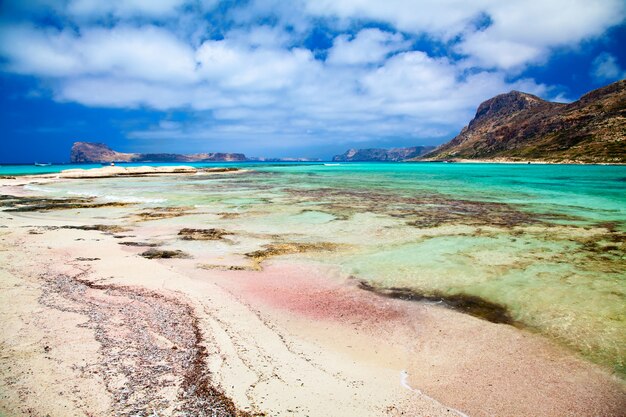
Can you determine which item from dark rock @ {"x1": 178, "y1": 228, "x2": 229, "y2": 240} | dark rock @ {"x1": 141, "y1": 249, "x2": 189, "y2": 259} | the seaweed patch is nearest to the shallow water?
the seaweed patch

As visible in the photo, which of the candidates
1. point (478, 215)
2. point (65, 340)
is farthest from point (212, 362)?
point (478, 215)

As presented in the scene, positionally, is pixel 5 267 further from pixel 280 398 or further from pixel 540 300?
pixel 540 300

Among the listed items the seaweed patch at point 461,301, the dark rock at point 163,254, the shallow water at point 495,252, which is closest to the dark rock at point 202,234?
the shallow water at point 495,252

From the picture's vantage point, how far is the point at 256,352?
566 cm

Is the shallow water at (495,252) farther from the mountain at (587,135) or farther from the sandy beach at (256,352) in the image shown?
the mountain at (587,135)

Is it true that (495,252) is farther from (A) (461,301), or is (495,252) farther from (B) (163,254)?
(B) (163,254)

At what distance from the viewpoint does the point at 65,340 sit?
217 inches

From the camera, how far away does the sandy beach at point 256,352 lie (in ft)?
14.5

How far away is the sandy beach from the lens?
441 centimetres

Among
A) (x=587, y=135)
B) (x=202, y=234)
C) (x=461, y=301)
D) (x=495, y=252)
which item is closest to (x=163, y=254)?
(x=202, y=234)

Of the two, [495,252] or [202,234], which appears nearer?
[495,252]

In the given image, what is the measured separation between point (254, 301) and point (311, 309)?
4.51ft

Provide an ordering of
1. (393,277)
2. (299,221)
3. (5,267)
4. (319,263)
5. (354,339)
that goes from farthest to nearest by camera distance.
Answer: (299,221) < (319,263) < (393,277) < (5,267) < (354,339)

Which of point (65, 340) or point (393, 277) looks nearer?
point (65, 340)
